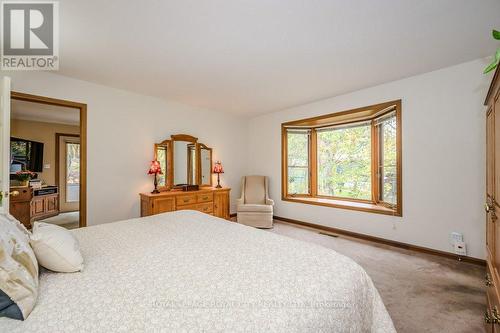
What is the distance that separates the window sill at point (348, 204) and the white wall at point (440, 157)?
9 cm

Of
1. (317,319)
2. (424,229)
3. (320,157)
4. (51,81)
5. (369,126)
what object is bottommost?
(424,229)

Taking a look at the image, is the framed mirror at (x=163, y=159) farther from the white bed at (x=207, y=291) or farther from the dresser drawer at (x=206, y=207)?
the white bed at (x=207, y=291)

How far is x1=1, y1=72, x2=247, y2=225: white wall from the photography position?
10.1 ft

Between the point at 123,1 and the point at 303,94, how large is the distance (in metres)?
2.80

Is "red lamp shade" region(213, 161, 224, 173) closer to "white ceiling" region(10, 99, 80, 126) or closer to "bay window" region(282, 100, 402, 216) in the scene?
"bay window" region(282, 100, 402, 216)

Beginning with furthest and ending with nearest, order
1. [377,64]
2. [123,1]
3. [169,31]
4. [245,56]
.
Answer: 1. [377,64]
2. [245,56]
3. [169,31]
4. [123,1]

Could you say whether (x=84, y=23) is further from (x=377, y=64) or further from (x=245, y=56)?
(x=377, y=64)

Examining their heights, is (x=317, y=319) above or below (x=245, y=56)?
below

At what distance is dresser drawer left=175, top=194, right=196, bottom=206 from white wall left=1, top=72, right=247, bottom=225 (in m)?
0.61

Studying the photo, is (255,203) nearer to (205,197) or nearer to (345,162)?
(205,197)

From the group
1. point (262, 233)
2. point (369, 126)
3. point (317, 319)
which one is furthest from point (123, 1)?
point (369, 126)

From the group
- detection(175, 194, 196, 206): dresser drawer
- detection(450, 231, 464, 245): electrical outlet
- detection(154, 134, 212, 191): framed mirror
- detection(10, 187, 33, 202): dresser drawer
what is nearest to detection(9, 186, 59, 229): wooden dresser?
detection(10, 187, 33, 202): dresser drawer

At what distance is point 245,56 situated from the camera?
98.0 inches

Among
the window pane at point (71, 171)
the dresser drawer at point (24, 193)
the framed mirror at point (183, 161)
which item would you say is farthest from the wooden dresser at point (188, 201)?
the window pane at point (71, 171)
